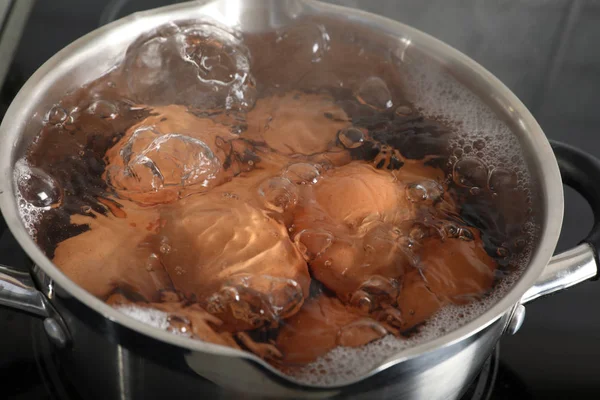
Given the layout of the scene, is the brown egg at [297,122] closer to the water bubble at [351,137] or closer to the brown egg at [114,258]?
the water bubble at [351,137]

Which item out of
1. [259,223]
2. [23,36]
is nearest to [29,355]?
[259,223]

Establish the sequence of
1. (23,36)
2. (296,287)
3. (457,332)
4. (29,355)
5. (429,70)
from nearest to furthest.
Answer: (457,332)
(296,287)
(29,355)
(429,70)
(23,36)

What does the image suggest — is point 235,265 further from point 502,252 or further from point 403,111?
point 403,111

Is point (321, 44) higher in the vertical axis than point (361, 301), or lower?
higher

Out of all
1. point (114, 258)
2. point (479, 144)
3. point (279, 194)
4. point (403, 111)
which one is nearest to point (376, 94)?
point (403, 111)

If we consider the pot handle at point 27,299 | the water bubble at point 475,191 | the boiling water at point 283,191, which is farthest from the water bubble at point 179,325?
the water bubble at point 475,191

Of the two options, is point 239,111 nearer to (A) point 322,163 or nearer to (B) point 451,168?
(A) point 322,163

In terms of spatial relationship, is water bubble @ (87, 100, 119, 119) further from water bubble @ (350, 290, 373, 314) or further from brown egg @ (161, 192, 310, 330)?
water bubble @ (350, 290, 373, 314)
